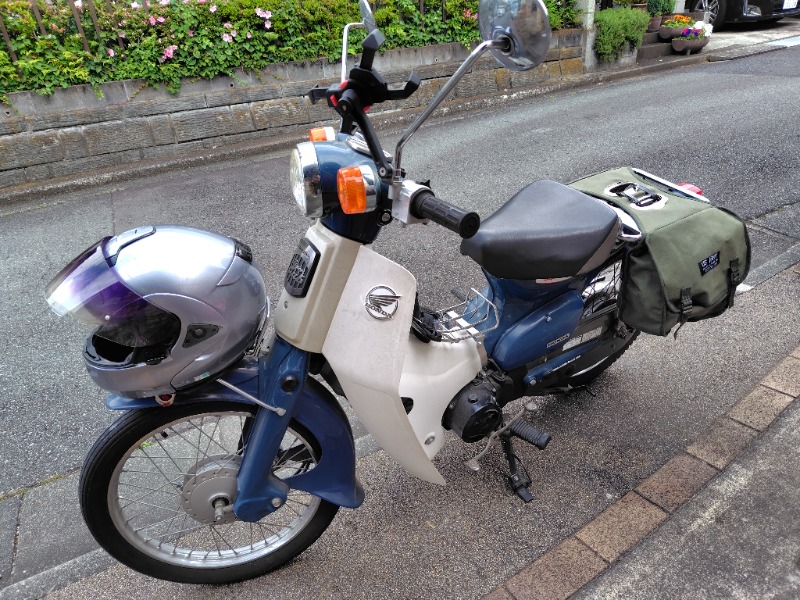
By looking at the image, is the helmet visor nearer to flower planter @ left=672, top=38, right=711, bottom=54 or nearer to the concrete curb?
the concrete curb

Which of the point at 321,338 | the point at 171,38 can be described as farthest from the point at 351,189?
the point at 171,38

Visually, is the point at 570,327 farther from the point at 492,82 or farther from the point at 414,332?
the point at 492,82

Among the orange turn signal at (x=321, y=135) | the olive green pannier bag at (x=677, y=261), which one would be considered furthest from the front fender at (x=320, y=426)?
the olive green pannier bag at (x=677, y=261)

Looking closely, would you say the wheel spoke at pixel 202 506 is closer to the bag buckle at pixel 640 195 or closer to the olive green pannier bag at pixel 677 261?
the olive green pannier bag at pixel 677 261

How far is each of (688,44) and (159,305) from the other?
11.7 metres

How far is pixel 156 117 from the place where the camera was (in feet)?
23.0

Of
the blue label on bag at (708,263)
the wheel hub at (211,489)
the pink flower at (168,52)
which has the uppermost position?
the pink flower at (168,52)

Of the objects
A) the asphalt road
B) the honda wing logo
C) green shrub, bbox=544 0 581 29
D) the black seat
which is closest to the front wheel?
the asphalt road

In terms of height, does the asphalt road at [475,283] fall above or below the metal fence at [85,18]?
below

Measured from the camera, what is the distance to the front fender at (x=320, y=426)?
1.89 metres

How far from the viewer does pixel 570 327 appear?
2.45m

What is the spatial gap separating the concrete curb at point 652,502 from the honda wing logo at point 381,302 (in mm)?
1058

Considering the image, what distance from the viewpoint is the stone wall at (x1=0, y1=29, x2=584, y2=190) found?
6.50 meters

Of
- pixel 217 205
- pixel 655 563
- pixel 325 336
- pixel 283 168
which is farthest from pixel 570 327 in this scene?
pixel 283 168
